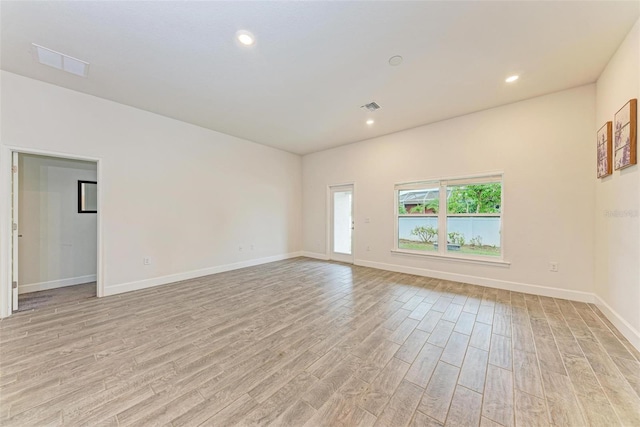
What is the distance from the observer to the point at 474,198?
4129 mm

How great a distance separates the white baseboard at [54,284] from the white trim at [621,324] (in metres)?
7.52

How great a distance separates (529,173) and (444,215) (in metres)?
1.39

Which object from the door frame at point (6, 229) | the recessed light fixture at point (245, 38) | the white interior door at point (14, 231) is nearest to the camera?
the recessed light fixture at point (245, 38)

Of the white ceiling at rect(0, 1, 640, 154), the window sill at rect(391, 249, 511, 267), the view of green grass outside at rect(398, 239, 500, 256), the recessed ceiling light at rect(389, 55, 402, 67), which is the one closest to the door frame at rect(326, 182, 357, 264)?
the window sill at rect(391, 249, 511, 267)

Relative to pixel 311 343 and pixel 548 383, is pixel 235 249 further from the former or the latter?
pixel 548 383

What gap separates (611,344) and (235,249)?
5.60m

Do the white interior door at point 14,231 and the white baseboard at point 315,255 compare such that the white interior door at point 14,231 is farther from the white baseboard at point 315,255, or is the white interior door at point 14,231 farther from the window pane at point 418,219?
the window pane at point 418,219

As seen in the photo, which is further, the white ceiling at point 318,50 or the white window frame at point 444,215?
the white window frame at point 444,215

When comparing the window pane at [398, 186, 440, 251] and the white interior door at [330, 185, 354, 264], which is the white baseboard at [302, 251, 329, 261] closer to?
the white interior door at [330, 185, 354, 264]

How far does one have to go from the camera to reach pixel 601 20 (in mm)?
2121

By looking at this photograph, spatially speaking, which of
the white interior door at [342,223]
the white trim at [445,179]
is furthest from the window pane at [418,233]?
the white interior door at [342,223]

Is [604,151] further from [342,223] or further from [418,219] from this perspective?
[342,223]

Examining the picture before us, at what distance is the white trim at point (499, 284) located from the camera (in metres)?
3.24

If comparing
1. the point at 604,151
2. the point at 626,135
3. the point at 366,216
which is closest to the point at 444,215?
the point at 366,216
